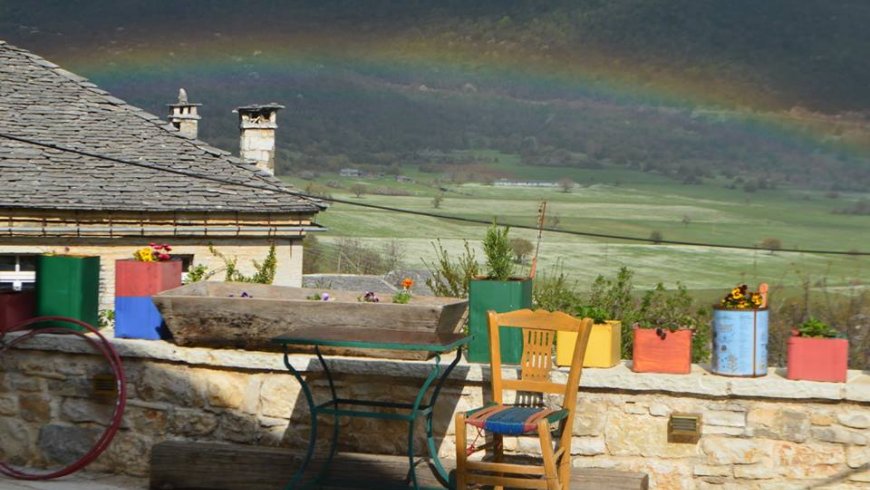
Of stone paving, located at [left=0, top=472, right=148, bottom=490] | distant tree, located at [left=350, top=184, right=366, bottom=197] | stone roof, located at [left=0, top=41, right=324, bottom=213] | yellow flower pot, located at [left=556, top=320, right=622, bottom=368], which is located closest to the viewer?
yellow flower pot, located at [left=556, top=320, right=622, bottom=368]

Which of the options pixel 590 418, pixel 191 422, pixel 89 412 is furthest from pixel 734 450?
pixel 89 412

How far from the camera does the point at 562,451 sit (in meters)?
5.38

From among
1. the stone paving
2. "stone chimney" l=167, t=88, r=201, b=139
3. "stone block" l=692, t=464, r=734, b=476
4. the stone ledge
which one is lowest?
the stone paving

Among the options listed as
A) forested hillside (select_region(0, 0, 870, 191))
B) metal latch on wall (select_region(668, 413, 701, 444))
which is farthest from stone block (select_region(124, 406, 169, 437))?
forested hillside (select_region(0, 0, 870, 191))

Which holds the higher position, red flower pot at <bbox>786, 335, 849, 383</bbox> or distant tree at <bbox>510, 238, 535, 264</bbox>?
distant tree at <bbox>510, 238, 535, 264</bbox>

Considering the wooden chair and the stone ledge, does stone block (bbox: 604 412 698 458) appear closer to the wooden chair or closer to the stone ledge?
the stone ledge

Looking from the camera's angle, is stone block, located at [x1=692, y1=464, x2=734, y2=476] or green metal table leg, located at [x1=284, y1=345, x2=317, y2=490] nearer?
stone block, located at [x1=692, y1=464, x2=734, y2=476]

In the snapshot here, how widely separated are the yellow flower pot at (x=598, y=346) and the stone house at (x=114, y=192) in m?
12.0

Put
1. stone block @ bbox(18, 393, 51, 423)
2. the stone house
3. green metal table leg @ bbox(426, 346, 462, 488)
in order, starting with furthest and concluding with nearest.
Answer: the stone house < stone block @ bbox(18, 393, 51, 423) < green metal table leg @ bbox(426, 346, 462, 488)

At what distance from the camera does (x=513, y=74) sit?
88.0m

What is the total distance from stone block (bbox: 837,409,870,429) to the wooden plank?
1199 mm

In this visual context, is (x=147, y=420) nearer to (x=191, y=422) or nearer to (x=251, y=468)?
(x=191, y=422)

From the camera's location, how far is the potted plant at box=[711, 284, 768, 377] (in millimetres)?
5754

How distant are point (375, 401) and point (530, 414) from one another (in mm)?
1123
